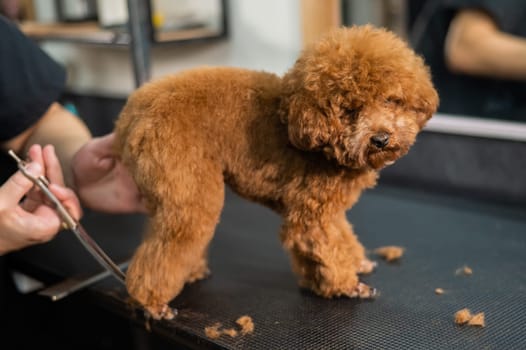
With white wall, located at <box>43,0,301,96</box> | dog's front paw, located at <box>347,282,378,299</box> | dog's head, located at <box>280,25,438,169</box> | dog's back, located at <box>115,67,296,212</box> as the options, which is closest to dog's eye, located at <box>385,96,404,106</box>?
dog's head, located at <box>280,25,438,169</box>

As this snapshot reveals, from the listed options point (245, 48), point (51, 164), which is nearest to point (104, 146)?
point (51, 164)

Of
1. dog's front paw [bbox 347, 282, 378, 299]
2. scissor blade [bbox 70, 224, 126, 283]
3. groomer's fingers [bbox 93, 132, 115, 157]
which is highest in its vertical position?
groomer's fingers [bbox 93, 132, 115, 157]

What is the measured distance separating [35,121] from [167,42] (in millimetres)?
495

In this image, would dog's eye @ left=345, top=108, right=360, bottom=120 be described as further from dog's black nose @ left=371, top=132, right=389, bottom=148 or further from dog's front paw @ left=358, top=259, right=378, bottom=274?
dog's front paw @ left=358, top=259, right=378, bottom=274

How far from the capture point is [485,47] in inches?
48.9

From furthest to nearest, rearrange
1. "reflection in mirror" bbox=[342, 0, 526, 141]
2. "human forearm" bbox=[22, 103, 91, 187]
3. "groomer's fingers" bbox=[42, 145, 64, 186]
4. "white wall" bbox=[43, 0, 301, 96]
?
"white wall" bbox=[43, 0, 301, 96] → "reflection in mirror" bbox=[342, 0, 526, 141] → "human forearm" bbox=[22, 103, 91, 187] → "groomer's fingers" bbox=[42, 145, 64, 186]

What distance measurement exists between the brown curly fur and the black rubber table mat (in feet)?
0.18

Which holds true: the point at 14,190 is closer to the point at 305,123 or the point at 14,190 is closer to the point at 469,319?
the point at 305,123

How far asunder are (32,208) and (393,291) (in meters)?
0.53

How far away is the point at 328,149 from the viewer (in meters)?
0.62

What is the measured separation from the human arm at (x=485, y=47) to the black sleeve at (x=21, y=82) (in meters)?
0.88

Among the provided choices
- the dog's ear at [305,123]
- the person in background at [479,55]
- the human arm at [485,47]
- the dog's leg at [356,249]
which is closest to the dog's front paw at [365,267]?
the dog's leg at [356,249]

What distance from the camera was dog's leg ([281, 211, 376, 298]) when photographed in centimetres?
70

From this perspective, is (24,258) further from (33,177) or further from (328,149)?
(328,149)
